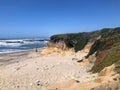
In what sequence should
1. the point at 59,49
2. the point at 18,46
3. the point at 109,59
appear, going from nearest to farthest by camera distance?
the point at 109,59
the point at 59,49
the point at 18,46

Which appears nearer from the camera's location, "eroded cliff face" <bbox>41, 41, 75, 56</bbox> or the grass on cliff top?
the grass on cliff top

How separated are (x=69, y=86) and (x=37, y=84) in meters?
7.96

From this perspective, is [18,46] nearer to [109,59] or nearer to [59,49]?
[59,49]

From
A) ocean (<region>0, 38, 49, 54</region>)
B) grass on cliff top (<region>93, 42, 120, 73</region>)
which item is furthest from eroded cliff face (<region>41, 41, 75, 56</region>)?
grass on cliff top (<region>93, 42, 120, 73</region>)

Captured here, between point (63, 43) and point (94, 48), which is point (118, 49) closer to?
point (94, 48)

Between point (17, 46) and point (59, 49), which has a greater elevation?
point (59, 49)

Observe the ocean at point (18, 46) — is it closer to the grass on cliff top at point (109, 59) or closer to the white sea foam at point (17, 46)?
the white sea foam at point (17, 46)

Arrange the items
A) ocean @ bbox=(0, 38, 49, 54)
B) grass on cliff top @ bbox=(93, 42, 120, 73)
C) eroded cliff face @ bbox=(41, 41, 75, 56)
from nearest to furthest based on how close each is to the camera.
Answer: grass on cliff top @ bbox=(93, 42, 120, 73) < eroded cliff face @ bbox=(41, 41, 75, 56) < ocean @ bbox=(0, 38, 49, 54)

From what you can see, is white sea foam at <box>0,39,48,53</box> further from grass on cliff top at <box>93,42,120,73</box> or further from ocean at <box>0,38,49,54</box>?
grass on cliff top at <box>93,42,120,73</box>

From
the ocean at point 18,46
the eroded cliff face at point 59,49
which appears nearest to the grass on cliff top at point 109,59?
the eroded cliff face at point 59,49

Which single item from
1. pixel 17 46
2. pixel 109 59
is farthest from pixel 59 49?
pixel 17 46

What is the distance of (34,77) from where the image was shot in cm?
2411

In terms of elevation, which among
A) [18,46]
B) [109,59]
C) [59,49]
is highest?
[109,59]

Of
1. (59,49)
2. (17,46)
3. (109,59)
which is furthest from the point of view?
(17,46)
